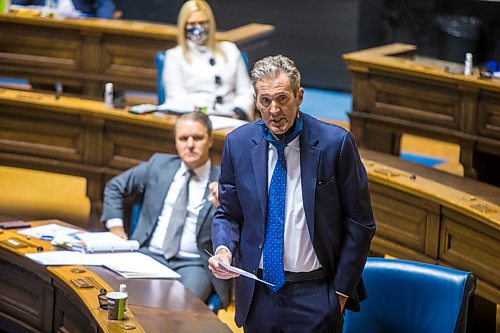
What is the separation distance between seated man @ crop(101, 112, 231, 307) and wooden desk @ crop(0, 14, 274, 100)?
2173 mm

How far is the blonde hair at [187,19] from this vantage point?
21.4 feet

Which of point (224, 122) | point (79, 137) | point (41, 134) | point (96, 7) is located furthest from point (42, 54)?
point (224, 122)

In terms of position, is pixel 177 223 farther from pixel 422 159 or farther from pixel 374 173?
pixel 422 159

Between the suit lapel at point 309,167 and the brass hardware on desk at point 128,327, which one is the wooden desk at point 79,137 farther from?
Answer: the suit lapel at point 309,167

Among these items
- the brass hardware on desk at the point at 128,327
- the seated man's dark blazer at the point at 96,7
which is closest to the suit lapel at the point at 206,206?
the brass hardware on desk at the point at 128,327

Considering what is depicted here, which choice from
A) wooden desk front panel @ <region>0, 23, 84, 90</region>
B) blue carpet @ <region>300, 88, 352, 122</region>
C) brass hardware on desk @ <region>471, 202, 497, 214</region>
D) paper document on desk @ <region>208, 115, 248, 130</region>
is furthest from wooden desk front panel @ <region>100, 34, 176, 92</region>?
brass hardware on desk @ <region>471, 202, 497, 214</region>

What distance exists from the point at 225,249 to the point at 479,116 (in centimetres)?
301

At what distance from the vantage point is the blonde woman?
22.1 feet

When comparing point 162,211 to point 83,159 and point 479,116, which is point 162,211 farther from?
point 479,116

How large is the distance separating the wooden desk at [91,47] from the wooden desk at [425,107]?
102cm

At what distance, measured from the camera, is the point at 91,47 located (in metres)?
7.69

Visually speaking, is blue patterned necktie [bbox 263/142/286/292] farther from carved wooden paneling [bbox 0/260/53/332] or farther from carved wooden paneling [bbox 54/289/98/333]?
carved wooden paneling [bbox 0/260/53/332]

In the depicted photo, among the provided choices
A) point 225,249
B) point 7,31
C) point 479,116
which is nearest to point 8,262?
point 225,249

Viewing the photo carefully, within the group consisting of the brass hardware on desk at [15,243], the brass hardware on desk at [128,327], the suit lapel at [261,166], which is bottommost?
the brass hardware on desk at [15,243]
